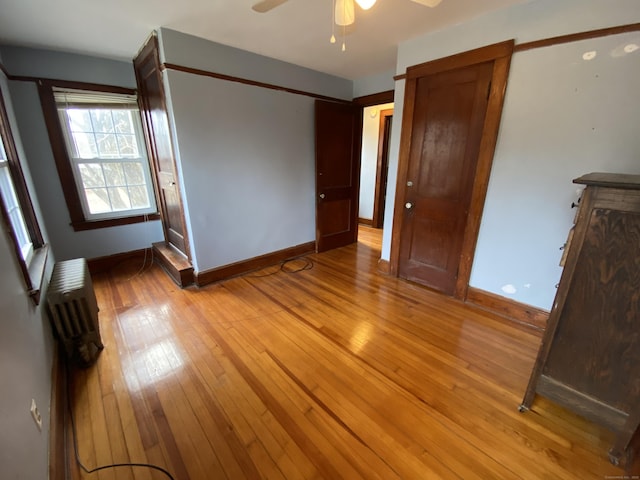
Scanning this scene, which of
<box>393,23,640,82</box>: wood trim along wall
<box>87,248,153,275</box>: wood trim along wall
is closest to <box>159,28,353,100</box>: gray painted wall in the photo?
<box>393,23,640,82</box>: wood trim along wall

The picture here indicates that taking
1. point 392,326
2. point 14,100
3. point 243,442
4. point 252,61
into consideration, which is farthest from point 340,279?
point 14,100

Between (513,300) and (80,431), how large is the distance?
10.2ft

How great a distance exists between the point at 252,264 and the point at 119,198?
186cm

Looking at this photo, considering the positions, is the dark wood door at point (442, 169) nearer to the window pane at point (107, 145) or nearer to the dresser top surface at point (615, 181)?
the dresser top surface at point (615, 181)

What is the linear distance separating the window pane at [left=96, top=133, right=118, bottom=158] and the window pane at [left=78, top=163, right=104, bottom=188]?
0.50ft

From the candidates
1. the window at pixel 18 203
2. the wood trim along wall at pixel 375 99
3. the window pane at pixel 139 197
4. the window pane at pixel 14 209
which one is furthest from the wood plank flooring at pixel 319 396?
the wood trim along wall at pixel 375 99

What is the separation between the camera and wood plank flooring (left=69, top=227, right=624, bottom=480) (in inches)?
49.5

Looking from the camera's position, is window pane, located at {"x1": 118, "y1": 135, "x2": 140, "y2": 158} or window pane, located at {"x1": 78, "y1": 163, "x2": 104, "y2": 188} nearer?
window pane, located at {"x1": 78, "y1": 163, "x2": 104, "y2": 188}

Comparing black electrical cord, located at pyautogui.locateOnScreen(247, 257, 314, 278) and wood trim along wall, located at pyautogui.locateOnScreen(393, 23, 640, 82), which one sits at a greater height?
wood trim along wall, located at pyautogui.locateOnScreen(393, 23, 640, 82)

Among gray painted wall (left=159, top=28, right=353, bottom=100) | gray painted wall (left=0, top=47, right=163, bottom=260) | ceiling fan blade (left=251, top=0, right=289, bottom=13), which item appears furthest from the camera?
gray painted wall (left=0, top=47, right=163, bottom=260)

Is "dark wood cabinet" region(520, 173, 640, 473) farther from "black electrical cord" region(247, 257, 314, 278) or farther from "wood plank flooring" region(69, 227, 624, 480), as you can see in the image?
"black electrical cord" region(247, 257, 314, 278)

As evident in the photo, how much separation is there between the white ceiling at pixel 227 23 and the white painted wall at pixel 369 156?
221 cm

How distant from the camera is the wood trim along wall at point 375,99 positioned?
133 inches

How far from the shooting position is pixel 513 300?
232 centimetres
